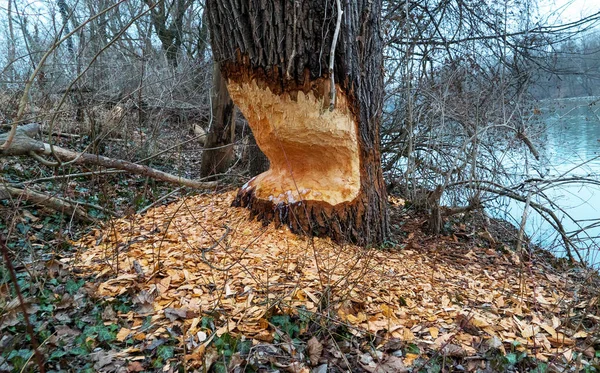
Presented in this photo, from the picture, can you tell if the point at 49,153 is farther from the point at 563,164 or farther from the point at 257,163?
the point at 563,164

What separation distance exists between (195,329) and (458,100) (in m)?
4.28

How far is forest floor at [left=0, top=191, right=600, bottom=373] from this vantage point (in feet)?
6.27

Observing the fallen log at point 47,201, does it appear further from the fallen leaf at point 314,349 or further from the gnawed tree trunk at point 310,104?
the fallen leaf at point 314,349

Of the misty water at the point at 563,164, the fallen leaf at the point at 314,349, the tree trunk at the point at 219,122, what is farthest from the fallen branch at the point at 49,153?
the misty water at the point at 563,164

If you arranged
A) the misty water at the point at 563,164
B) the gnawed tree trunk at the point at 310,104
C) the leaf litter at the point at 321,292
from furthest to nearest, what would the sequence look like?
1. the misty water at the point at 563,164
2. the gnawed tree trunk at the point at 310,104
3. the leaf litter at the point at 321,292

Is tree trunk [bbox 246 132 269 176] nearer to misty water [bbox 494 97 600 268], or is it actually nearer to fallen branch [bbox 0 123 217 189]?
fallen branch [bbox 0 123 217 189]

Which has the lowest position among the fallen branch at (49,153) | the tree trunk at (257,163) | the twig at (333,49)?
the tree trunk at (257,163)

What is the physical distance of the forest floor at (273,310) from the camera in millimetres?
1912

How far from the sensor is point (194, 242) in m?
3.11

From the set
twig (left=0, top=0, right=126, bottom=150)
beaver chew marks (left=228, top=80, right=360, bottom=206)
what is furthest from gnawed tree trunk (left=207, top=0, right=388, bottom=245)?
twig (left=0, top=0, right=126, bottom=150)

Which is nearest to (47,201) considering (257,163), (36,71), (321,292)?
(36,71)

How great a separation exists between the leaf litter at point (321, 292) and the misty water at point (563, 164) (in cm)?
131

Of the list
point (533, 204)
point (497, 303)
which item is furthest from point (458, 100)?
point (497, 303)

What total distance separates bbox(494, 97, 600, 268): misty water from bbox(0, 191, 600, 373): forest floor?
63.6 inches
